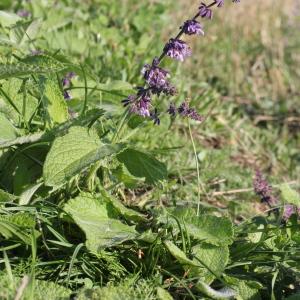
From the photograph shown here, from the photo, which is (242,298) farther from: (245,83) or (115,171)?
(245,83)

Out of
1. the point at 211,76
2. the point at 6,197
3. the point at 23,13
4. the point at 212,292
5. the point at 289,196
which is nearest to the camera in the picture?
the point at 212,292

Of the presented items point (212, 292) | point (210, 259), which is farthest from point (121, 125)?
point (212, 292)

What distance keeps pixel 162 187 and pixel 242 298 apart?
81 cm

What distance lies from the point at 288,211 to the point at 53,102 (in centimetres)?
114

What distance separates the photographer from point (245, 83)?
5820 mm

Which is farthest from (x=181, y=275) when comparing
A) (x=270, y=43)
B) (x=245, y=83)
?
(x=270, y=43)

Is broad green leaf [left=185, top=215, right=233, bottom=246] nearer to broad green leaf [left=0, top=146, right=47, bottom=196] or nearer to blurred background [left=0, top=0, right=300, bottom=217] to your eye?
blurred background [left=0, top=0, right=300, bottom=217]

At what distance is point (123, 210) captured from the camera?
104 inches

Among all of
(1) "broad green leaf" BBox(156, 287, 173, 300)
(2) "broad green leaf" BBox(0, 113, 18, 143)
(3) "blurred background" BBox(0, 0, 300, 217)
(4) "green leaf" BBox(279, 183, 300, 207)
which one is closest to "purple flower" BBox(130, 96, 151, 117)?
(3) "blurred background" BBox(0, 0, 300, 217)

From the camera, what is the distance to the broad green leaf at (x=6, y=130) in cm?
262

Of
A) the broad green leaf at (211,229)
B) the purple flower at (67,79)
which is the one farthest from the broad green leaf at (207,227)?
the purple flower at (67,79)

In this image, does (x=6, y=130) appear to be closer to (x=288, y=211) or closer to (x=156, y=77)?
(x=156, y=77)

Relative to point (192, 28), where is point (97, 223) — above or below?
below

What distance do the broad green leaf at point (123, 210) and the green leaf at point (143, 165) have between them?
133 millimetres
